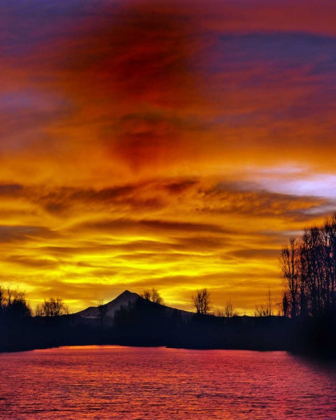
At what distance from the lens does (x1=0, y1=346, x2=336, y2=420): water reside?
126 ft

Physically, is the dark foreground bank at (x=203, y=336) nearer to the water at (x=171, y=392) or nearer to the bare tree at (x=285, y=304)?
the bare tree at (x=285, y=304)

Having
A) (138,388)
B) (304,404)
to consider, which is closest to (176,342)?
(138,388)

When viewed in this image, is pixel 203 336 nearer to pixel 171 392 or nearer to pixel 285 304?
pixel 285 304


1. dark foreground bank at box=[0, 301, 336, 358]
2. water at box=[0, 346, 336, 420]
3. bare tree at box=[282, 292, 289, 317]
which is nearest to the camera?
water at box=[0, 346, 336, 420]

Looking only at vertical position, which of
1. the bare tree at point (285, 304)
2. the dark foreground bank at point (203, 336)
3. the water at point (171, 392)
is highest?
the bare tree at point (285, 304)

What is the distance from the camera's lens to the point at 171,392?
49.9 meters

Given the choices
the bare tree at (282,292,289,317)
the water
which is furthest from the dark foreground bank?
the water

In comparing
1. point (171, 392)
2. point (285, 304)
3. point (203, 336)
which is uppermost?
point (285, 304)

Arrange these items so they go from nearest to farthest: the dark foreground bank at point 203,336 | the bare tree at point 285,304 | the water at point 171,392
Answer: the water at point 171,392 < the dark foreground bank at point 203,336 < the bare tree at point 285,304

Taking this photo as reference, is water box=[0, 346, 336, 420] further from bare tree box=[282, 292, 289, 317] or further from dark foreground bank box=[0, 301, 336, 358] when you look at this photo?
bare tree box=[282, 292, 289, 317]

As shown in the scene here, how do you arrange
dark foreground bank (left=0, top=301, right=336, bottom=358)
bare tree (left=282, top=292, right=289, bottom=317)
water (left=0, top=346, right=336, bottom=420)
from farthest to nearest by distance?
1. bare tree (left=282, top=292, right=289, bottom=317)
2. dark foreground bank (left=0, top=301, right=336, bottom=358)
3. water (left=0, top=346, right=336, bottom=420)

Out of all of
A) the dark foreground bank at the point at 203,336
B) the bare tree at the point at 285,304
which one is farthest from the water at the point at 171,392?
the bare tree at the point at 285,304

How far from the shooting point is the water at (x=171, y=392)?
38.4 m

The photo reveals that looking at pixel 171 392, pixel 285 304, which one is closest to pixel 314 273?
pixel 285 304
